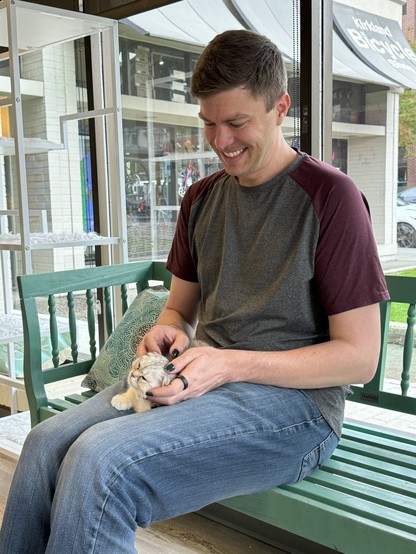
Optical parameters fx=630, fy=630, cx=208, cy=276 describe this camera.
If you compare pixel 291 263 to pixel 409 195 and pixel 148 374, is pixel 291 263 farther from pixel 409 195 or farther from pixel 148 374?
pixel 409 195

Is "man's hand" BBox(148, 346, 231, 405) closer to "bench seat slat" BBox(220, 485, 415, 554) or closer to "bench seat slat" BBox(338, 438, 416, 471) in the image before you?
"bench seat slat" BBox(220, 485, 415, 554)

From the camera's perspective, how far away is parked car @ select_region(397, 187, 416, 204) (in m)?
2.24

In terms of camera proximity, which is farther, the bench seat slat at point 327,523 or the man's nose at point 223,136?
the man's nose at point 223,136

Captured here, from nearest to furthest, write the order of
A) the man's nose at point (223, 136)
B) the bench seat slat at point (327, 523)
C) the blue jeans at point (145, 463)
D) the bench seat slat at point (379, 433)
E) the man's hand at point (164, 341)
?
the blue jeans at point (145, 463)
the bench seat slat at point (327, 523)
the man's nose at point (223, 136)
the man's hand at point (164, 341)
the bench seat slat at point (379, 433)

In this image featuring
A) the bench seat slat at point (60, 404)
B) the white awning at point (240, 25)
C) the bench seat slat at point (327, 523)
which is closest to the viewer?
the bench seat slat at point (327, 523)

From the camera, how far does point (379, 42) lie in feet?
7.51

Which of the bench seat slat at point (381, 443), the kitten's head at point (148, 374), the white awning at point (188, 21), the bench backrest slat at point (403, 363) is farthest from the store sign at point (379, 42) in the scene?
the kitten's head at point (148, 374)

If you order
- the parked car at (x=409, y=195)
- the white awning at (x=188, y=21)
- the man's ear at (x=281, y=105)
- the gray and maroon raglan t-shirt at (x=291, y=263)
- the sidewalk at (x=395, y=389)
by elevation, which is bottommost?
the sidewalk at (x=395, y=389)

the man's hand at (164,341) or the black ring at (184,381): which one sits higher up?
the man's hand at (164,341)

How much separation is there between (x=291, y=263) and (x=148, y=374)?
0.40 meters

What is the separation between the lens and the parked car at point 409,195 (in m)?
2.24

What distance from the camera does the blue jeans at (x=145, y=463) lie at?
3.80ft

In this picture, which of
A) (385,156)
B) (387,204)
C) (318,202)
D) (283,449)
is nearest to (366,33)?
(385,156)

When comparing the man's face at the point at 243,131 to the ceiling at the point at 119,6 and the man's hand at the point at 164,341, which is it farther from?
the ceiling at the point at 119,6
